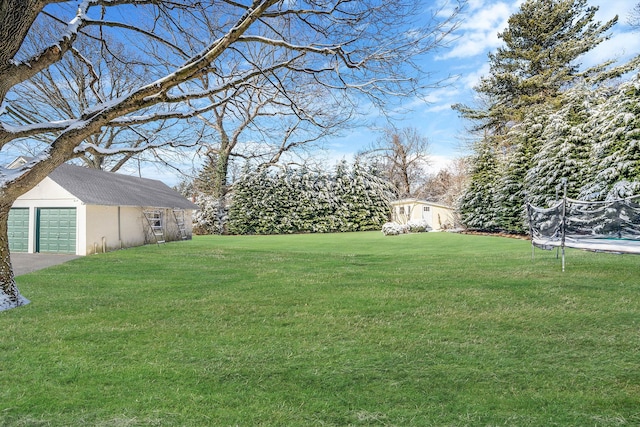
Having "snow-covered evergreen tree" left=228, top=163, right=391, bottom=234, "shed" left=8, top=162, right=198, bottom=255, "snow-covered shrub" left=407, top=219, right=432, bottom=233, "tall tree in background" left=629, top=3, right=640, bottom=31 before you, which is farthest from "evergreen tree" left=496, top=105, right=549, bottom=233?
"shed" left=8, top=162, right=198, bottom=255

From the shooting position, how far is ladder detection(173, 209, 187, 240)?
70.5 ft

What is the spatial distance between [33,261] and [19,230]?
13.6 feet

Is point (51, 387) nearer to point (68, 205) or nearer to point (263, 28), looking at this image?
point (263, 28)

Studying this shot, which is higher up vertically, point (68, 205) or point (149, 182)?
point (149, 182)

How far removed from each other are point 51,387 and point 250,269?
669 cm

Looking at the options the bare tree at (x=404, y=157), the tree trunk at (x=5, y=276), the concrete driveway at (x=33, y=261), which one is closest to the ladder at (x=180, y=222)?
the concrete driveway at (x=33, y=261)

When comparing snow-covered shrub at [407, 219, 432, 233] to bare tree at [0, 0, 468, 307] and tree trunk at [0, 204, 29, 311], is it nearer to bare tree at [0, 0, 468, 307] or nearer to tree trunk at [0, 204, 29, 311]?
bare tree at [0, 0, 468, 307]

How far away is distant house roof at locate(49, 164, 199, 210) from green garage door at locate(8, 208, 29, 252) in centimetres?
200

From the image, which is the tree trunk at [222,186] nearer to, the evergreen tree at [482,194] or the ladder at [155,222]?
the ladder at [155,222]

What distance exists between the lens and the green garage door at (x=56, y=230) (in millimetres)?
14812

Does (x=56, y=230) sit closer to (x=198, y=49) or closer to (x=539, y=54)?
(x=198, y=49)

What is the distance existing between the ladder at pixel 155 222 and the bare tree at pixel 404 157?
19.8 m

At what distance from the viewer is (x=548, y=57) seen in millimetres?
24562

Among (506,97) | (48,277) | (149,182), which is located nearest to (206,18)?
(48,277)
